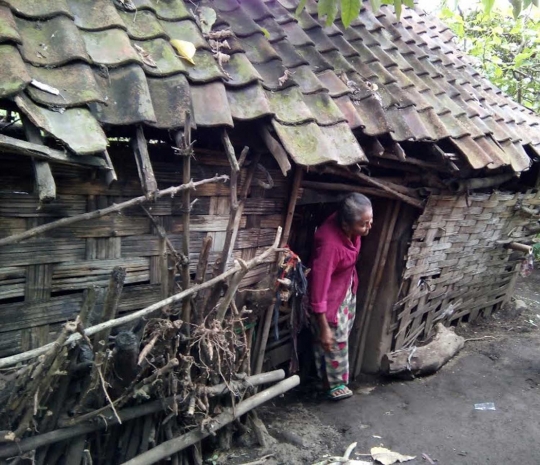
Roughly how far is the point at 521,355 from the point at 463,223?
6.38ft

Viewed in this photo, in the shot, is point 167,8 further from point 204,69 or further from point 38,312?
point 38,312

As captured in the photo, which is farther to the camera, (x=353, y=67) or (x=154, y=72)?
(x=353, y=67)

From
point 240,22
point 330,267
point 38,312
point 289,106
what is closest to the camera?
point 38,312

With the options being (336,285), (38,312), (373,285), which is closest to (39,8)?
(38,312)

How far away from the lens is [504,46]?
1007cm

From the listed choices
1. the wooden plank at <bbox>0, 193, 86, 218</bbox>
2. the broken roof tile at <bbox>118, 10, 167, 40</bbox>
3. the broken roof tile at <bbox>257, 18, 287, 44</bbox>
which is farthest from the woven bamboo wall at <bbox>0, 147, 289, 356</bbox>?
the broken roof tile at <bbox>257, 18, 287, 44</bbox>

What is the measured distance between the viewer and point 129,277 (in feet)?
9.14

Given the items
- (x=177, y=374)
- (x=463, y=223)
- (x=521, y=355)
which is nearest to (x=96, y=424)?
(x=177, y=374)

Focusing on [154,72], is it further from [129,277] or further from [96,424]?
[96,424]

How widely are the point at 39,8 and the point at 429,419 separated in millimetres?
4231

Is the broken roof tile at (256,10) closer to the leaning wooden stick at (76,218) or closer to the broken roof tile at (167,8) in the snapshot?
the broken roof tile at (167,8)

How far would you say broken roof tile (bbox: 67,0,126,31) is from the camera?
2.45m

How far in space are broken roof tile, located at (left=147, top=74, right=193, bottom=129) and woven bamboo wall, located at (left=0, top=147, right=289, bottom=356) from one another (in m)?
0.38

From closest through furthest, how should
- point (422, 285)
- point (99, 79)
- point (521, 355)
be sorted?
1. point (99, 79)
2. point (422, 285)
3. point (521, 355)
